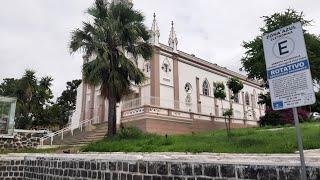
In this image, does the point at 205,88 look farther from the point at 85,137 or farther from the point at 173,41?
the point at 85,137

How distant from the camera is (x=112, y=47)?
53.2 feet

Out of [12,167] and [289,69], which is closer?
[289,69]

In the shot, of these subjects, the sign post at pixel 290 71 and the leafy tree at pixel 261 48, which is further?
the leafy tree at pixel 261 48

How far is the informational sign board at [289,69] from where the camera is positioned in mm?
2920

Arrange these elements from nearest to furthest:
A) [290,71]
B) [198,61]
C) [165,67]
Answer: [290,71], [165,67], [198,61]

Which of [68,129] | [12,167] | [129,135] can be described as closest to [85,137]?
[68,129]

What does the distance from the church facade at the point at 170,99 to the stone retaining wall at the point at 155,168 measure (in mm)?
10441

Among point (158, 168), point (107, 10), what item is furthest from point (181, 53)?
point (158, 168)

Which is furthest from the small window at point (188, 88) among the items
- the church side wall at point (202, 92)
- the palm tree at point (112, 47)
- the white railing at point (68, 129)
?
the palm tree at point (112, 47)

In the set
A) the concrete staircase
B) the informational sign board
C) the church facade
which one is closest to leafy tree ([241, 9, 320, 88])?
the church facade

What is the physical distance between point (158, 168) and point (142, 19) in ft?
42.4

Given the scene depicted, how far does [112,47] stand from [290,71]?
13.9 metres

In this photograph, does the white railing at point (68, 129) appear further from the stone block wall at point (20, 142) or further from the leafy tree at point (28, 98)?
the leafy tree at point (28, 98)

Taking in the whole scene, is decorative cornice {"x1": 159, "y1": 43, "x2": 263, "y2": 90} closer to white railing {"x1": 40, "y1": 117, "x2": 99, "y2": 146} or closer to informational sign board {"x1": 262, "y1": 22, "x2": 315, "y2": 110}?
white railing {"x1": 40, "y1": 117, "x2": 99, "y2": 146}
